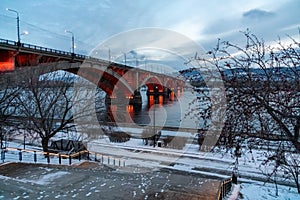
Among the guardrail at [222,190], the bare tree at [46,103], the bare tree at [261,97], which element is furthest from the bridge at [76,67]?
the bare tree at [261,97]

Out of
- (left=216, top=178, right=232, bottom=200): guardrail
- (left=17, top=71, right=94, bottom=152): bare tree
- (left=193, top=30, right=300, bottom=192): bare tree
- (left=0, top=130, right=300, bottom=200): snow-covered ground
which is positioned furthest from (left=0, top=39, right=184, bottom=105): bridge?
(left=193, top=30, right=300, bottom=192): bare tree

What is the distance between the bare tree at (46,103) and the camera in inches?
539

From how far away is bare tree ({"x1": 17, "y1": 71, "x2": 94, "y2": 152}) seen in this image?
44.9ft

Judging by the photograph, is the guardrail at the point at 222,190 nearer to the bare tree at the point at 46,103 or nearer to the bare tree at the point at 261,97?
the bare tree at the point at 261,97

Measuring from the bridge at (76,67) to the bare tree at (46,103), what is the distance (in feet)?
3.78

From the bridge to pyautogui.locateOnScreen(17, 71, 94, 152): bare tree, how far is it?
1.15 meters

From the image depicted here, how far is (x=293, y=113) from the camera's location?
327 centimetres

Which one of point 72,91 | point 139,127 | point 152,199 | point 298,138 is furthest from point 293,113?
point 139,127

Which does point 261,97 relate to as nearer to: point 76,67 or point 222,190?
point 222,190

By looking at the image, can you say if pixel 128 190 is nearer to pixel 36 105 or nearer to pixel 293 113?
pixel 293 113

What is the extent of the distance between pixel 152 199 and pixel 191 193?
4.26 ft

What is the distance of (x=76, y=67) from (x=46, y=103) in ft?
59.3

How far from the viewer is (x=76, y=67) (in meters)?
32.0

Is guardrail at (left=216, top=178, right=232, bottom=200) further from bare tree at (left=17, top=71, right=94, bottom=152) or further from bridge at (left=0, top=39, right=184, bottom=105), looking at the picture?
bare tree at (left=17, top=71, right=94, bottom=152)
